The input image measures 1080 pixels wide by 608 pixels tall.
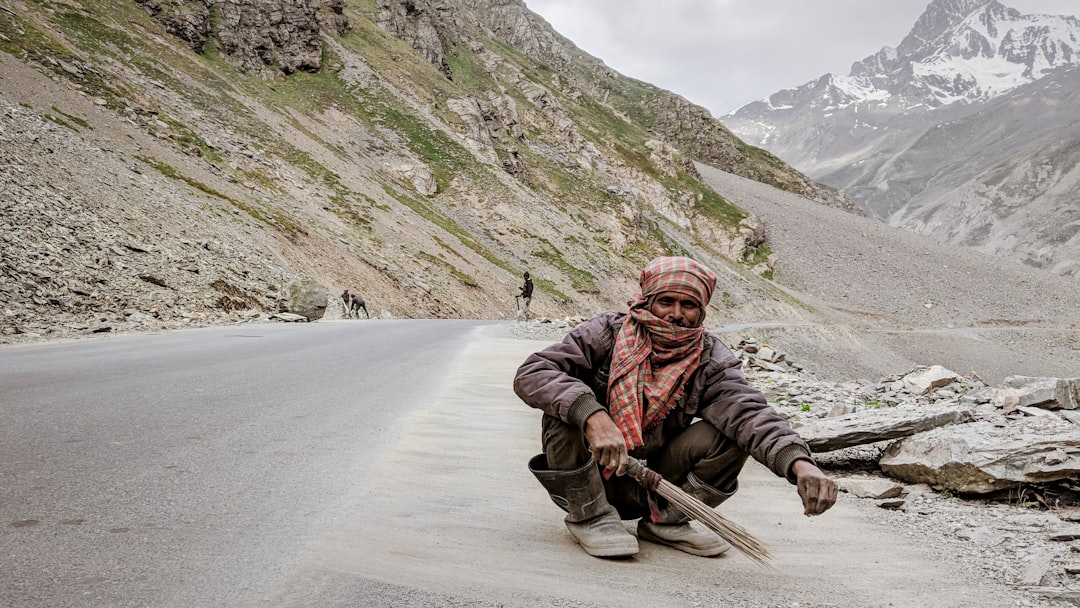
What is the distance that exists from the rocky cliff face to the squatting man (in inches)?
535

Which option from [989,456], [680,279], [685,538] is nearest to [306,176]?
[680,279]

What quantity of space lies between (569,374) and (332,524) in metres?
1.36

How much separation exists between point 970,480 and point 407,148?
193 ft

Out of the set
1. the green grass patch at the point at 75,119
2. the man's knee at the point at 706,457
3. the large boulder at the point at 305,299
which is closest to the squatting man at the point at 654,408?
the man's knee at the point at 706,457

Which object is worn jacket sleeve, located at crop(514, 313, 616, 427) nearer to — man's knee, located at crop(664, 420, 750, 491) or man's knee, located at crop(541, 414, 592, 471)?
man's knee, located at crop(541, 414, 592, 471)

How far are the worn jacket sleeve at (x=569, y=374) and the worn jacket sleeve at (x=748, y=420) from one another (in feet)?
1.83

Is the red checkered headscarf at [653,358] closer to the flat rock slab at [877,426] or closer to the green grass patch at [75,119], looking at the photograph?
the flat rock slab at [877,426]

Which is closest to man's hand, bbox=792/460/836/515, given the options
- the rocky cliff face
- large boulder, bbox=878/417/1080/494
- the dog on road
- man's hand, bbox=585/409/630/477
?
man's hand, bbox=585/409/630/477

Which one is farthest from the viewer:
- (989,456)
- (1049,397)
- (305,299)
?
(305,299)

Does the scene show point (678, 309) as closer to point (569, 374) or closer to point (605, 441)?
point (569, 374)

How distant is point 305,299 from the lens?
24344 millimetres

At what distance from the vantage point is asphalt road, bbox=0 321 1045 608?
2502 mm

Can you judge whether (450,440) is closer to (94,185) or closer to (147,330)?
(147,330)

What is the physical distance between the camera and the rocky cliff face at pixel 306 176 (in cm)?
1888
